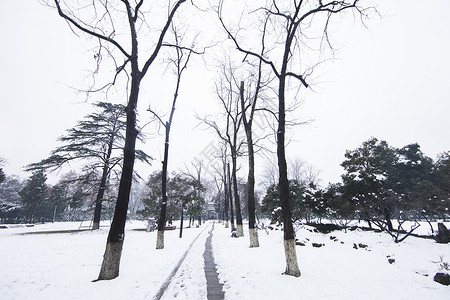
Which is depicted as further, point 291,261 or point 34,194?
point 34,194

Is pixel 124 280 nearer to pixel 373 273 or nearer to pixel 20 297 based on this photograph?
pixel 20 297

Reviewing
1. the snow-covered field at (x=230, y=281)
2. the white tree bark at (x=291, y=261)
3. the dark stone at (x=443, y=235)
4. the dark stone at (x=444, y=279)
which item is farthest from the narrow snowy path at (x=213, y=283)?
the dark stone at (x=443, y=235)

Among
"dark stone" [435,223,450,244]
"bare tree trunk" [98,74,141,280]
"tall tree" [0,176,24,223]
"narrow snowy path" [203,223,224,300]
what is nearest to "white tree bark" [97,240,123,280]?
"bare tree trunk" [98,74,141,280]

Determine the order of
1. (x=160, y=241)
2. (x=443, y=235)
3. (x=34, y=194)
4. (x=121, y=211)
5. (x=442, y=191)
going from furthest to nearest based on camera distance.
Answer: (x=34, y=194)
(x=442, y=191)
(x=443, y=235)
(x=160, y=241)
(x=121, y=211)

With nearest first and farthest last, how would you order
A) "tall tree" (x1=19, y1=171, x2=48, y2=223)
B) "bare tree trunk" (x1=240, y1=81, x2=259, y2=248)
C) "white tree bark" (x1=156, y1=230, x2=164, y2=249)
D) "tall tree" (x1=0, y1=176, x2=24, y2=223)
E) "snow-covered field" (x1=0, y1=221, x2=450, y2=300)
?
"snow-covered field" (x1=0, y1=221, x2=450, y2=300) < "white tree bark" (x1=156, y1=230, x2=164, y2=249) < "bare tree trunk" (x1=240, y1=81, x2=259, y2=248) < "tall tree" (x1=0, y1=176, x2=24, y2=223) < "tall tree" (x1=19, y1=171, x2=48, y2=223)

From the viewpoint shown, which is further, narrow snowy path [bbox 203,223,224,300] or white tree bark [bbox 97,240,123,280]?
white tree bark [bbox 97,240,123,280]

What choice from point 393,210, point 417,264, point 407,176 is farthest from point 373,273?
point 407,176

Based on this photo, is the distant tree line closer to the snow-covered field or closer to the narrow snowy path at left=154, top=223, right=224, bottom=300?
the snow-covered field

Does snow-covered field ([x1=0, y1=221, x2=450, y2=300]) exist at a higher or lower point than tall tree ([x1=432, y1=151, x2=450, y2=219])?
lower

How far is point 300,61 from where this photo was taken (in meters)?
7.28

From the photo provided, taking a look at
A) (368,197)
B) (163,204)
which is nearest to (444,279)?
(163,204)

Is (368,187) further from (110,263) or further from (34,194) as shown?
(34,194)

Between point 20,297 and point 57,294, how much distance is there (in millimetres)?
571

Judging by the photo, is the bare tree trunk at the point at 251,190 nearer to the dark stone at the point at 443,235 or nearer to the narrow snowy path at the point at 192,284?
the narrow snowy path at the point at 192,284
